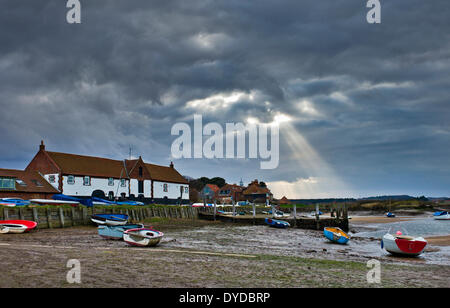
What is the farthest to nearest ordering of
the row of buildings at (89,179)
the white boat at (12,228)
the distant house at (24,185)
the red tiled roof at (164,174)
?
the red tiled roof at (164,174)
the row of buildings at (89,179)
the distant house at (24,185)
the white boat at (12,228)

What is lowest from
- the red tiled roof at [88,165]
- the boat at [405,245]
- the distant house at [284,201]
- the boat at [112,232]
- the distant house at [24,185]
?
the distant house at [284,201]

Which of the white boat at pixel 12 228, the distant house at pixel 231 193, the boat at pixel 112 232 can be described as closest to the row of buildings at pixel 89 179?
the white boat at pixel 12 228

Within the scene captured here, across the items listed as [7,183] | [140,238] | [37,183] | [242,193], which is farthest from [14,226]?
[242,193]

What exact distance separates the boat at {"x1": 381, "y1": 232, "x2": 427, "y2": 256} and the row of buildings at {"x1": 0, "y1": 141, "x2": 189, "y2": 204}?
49.7 metres

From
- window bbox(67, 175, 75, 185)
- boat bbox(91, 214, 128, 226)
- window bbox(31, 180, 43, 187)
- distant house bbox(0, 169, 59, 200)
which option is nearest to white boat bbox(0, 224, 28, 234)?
boat bbox(91, 214, 128, 226)

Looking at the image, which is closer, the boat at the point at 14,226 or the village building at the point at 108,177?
the boat at the point at 14,226

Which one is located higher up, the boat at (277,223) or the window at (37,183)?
the window at (37,183)

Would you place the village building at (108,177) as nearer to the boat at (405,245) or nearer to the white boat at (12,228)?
the white boat at (12,228)

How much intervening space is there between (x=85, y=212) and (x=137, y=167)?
42.9 meters

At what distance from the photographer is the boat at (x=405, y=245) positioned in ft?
80.5

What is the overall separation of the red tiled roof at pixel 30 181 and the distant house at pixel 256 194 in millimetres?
84204

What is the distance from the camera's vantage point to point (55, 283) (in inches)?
405
